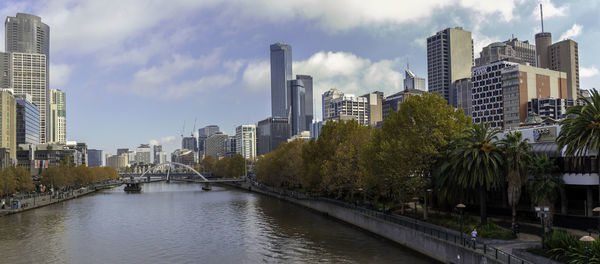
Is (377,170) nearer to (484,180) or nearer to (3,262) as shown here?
(484,180)

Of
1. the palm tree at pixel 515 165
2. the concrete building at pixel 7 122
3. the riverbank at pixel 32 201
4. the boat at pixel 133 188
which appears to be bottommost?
the boat at pixel 133 188

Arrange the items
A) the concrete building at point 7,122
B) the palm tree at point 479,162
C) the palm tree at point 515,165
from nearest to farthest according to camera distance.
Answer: the palm tree at point 515,165, the palm tree at point 479,162, the concrete building at point 7,122

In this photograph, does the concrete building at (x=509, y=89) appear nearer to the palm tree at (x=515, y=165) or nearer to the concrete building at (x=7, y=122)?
the palm tree at (x=515, y=165)

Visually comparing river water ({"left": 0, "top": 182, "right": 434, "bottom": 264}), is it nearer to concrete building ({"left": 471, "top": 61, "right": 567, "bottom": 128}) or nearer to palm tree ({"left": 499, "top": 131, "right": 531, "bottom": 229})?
palm tree ({"left": 499, "top": 131, "right": 531, "bottom": 229})

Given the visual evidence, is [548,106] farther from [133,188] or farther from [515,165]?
[133,188]

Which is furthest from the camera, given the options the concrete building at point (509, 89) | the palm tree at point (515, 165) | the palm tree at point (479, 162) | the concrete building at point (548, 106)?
the concrete building at point (509, 89)

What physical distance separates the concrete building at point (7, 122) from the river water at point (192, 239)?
88.3 m

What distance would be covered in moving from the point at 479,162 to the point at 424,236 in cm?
879

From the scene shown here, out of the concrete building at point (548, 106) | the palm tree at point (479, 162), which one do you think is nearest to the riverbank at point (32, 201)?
the palm tree at point (479, 162)

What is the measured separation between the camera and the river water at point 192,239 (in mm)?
48094

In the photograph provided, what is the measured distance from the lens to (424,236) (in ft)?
146

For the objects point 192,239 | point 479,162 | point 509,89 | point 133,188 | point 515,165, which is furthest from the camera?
point 133,188

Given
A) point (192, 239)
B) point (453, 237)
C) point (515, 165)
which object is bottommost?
point (192, 239)

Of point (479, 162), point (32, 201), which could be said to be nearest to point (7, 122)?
point (32, 201)
